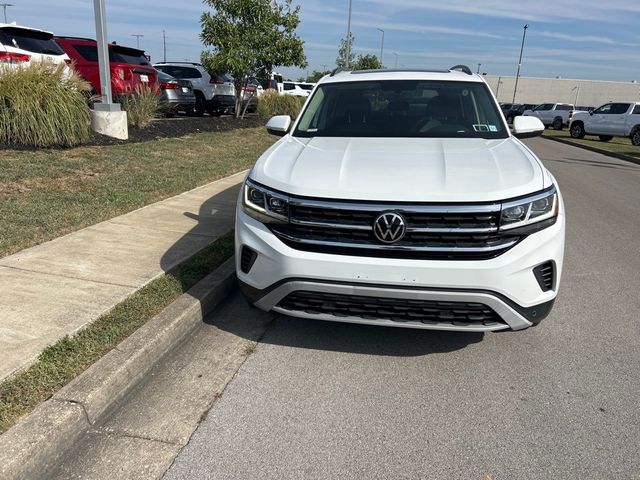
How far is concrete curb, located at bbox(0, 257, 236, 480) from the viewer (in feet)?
7.25

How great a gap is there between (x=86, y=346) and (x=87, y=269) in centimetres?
137

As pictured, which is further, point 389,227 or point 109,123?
point 109,123

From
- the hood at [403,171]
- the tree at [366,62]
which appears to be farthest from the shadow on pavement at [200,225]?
the tree at [366,62]

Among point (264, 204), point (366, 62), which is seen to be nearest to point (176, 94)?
point (264, 204)

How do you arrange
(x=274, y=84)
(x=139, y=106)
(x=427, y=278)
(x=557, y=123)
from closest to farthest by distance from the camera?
(x=427, y=278) < (x=139, y=106) < (x=274, y=84) < (x=557, y=123)

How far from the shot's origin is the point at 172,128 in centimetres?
1245

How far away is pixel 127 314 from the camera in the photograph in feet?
11.2

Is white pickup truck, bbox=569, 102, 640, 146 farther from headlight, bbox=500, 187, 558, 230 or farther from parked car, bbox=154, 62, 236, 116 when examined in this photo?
headlight, bbox=500, 187, 558, 230

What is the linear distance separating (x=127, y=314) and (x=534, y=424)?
2534 mm

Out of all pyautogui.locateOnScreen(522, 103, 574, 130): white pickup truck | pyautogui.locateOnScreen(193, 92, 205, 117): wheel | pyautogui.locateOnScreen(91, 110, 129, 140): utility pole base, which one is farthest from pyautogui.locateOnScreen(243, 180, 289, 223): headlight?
pyautogui.locateOnScreen(522, 103, 574, 130): white pickup truck

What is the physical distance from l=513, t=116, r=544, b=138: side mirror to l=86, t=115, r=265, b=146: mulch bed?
747 centimetres

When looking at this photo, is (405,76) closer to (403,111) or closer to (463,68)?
→ (403,111)

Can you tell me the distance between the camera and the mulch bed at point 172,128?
9.75 metres

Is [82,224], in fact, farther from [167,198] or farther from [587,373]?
[587,373]
